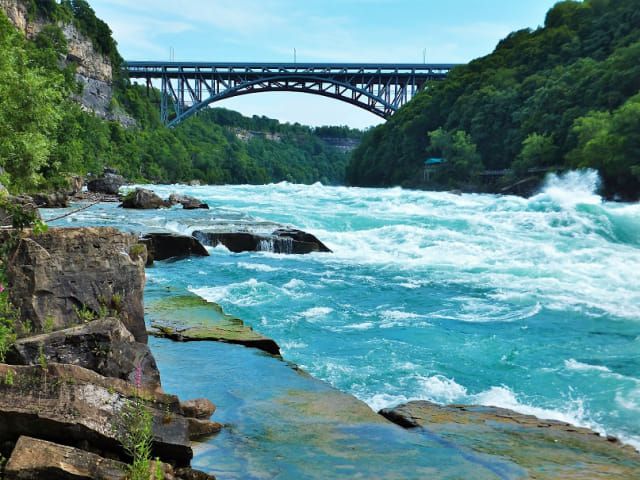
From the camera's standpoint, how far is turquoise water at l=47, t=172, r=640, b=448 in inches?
249

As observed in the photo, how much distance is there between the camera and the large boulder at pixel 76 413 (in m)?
3.25

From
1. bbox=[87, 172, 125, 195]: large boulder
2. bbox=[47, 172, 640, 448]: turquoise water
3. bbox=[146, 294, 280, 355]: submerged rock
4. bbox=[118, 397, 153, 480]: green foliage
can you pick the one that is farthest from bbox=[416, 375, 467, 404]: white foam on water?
bbox=[87, 172, 125, 195]: large boulder

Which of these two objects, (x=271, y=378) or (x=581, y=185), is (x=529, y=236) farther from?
(x=581, y=185)

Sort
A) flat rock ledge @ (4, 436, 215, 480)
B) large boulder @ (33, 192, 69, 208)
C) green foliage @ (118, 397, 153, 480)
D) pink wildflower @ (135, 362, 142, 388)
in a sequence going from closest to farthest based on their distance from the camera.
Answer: flat rock ledge @ (4, 436, 215, 480) → green foliage @ (118, 397, 153, 480) → pink wildflower @ (135, 362, 142, 388) → large boulder @ (33, 192, 69, 208)

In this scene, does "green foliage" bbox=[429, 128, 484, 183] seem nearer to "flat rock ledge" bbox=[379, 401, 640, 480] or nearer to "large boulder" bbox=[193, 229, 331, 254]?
"large boulder" bbox=[193, 229, 331, 254]

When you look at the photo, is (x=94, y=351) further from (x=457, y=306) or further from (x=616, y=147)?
(x=616, y=147)

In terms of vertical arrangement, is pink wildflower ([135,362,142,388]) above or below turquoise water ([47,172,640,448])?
above

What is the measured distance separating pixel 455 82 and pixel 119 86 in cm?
3494

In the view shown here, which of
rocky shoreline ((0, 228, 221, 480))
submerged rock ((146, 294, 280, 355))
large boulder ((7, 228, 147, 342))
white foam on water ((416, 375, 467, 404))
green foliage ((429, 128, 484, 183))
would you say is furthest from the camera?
green foliage ((429, 128, 484, 183))

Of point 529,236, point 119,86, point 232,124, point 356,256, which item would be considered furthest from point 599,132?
point 232,124

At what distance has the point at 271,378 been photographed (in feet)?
16.8

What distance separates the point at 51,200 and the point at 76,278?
55.5ft

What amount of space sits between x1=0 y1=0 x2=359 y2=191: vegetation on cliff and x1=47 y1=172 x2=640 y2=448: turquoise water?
107 inches

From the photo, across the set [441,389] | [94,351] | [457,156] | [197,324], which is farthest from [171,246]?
[457,156]
